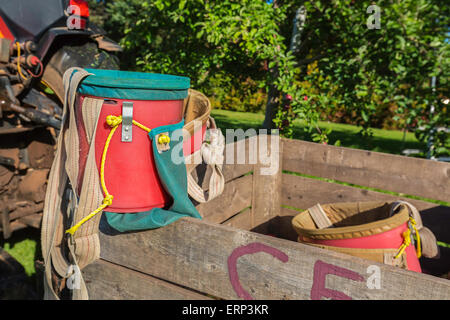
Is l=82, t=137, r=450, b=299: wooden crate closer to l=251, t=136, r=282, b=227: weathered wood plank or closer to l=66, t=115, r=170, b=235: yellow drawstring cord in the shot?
l=66, t=115, r=170, b=235: yellow drawstring cord

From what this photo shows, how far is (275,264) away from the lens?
131 centimetres

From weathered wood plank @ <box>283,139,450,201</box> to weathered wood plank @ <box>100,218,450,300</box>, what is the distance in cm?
145

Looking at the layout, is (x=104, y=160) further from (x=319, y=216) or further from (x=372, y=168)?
(x=372, y=168)

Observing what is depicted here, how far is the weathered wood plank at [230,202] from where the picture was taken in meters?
2.34

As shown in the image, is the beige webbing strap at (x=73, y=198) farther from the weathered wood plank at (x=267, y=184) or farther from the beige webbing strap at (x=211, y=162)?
the weathered wood plank at (x=267, y=184)

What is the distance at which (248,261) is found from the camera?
53.0 inches

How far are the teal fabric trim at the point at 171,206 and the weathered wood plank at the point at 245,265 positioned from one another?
0.16 ft

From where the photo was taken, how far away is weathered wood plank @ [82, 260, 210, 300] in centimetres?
150

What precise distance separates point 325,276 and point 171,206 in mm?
696

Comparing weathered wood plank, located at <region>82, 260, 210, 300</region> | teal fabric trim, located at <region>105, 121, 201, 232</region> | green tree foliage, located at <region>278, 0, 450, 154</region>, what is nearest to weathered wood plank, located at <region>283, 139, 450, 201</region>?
green tree foliage, located at <region>278, 0, 450, 154</region>

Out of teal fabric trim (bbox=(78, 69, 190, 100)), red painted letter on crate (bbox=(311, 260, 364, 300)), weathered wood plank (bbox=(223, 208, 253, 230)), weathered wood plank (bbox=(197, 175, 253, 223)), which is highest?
teal fabric trim (bbox=(78, 69, 190, 100))

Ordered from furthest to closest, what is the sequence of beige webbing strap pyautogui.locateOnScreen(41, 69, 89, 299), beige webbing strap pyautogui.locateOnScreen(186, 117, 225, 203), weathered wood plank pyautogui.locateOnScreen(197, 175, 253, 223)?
1. weathered wood plank pyautogui.locateOnScreen(197, 175, 253, 223)
2. beige webbing strap pyautogui.locateOnScreen(186, 117, 225, 203)
3. beige webbing strap pyautogui.locateOnScreen(41, 69, 89, 299)
